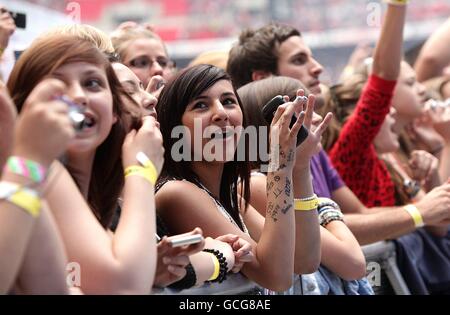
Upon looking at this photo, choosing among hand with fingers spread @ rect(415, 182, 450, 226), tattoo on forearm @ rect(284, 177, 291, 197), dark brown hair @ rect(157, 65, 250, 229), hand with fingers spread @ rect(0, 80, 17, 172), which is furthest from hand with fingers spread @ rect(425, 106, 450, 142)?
hand with fingers spread @ rect(0, 80, 17, 172)

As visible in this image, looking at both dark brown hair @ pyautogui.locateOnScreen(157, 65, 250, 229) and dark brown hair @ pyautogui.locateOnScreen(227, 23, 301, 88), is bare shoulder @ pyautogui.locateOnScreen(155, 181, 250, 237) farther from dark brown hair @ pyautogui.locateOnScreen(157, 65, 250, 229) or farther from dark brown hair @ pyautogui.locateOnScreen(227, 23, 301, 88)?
dark brown hair @ pyautogui.locateOnScreen(227, 23, 301, 88)

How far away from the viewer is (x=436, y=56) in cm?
511

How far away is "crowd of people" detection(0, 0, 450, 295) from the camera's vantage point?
148 centimetres

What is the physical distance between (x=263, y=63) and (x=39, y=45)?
210 centimetres

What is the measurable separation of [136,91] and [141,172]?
58 centimetres

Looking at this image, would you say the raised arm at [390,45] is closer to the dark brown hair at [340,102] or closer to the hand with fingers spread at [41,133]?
the dark brown hair at [340,102]

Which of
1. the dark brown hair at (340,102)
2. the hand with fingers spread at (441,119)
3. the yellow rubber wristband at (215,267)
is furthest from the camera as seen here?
the hand with fingers spread at (441,119)

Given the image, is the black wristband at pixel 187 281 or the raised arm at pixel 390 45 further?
the raised arm at pixel 390 45

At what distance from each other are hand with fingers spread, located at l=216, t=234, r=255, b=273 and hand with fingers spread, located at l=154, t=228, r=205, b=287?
31 cm

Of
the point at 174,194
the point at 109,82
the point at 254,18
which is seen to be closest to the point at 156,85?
the point at 174,194

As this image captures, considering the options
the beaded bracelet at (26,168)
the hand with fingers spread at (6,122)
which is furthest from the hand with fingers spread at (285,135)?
the beaded bracelet at (26,168)

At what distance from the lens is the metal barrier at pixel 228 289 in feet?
6.33

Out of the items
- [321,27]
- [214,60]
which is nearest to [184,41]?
[321,27]

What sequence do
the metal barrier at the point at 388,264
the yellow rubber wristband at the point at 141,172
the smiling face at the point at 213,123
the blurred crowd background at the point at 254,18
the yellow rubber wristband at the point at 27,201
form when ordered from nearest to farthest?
1. the yellow rubber wristband at the point at 27,201
2. the yellow rubber wristband at the point at 141,172
3. the smiling face at the point at 213,123
4. the metal barrier at the point at 388,264
5. the blurred crowd background at the point at 254,18
